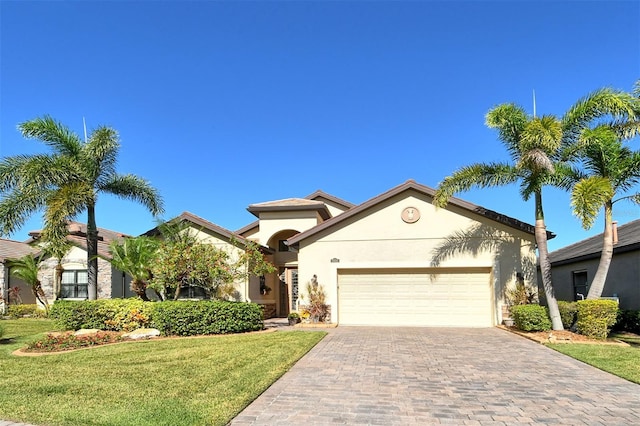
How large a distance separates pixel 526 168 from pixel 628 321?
641cm

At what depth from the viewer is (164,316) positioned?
14.4 metres

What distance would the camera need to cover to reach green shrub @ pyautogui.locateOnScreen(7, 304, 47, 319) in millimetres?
21812

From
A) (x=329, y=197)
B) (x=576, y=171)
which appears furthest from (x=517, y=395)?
(x=329, y=197)

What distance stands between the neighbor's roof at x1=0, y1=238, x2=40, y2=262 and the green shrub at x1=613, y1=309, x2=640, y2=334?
28512 mm

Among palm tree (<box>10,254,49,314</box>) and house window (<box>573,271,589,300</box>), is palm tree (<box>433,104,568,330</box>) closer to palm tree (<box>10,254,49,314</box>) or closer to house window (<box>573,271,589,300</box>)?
house window (<box>573,271,589,300</box>)

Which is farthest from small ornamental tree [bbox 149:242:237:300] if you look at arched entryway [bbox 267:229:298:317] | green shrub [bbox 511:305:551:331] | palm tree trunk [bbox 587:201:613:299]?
palm tree trunk [bbox 587:201:613:299]

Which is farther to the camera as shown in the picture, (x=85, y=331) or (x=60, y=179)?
(x=60, y=179)

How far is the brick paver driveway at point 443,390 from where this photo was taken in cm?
580

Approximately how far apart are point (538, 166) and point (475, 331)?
5.98m

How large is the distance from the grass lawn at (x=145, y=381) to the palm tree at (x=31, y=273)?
9676 millimetres

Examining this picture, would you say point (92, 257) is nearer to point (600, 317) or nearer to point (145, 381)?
point (145, 381)

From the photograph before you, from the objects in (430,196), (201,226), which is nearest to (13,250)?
(201,226)

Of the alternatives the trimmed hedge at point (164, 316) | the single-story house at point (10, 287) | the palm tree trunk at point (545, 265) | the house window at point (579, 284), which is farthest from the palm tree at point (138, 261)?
the house window at point (579, 284)

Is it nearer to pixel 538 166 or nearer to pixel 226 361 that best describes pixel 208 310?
pixel 226 361
